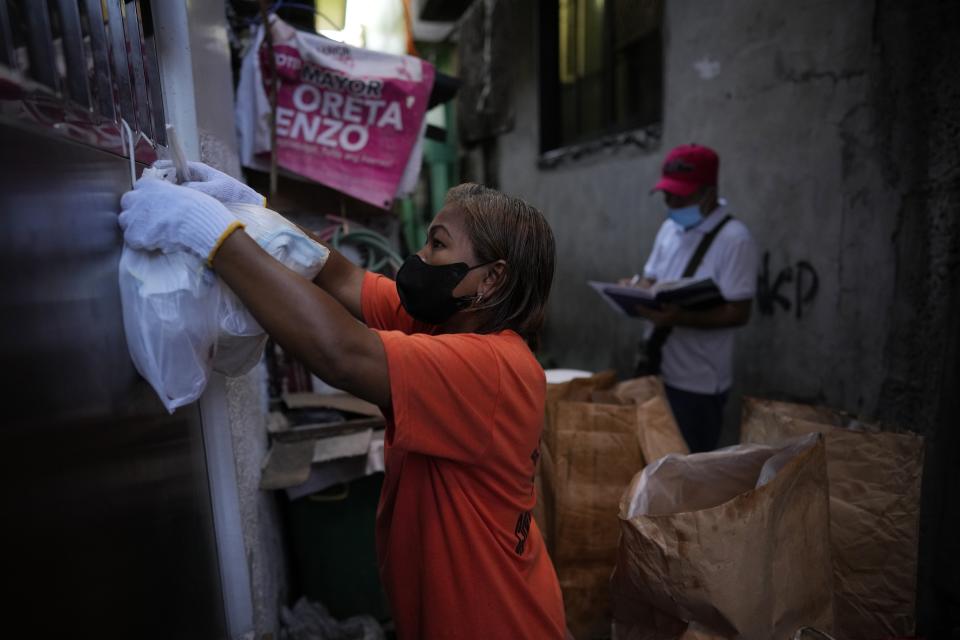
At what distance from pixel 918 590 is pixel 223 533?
273cm

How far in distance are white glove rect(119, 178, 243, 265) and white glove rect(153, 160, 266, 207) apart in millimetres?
151

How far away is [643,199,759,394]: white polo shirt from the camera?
2.87m

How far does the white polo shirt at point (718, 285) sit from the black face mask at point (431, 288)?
1.95 m

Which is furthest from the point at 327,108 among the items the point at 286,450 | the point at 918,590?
the point at 918,590

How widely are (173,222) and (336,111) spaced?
7.61 ft

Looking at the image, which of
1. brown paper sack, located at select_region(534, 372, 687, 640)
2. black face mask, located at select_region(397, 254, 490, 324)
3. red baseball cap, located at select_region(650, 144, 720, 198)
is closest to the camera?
black face mask, located at select_region(397, 254, 490, 324)

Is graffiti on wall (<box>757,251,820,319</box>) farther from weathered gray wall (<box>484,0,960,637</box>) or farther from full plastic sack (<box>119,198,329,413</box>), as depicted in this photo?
full plastic sack (<box>119,198,329,413</box>)

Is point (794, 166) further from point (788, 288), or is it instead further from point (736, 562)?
point (736, 562)

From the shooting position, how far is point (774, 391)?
11.2 ft

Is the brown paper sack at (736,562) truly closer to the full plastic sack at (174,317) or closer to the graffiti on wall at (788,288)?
the full plastic sack at (174,317)

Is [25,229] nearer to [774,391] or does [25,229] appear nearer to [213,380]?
[213,380]

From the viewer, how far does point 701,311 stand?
2.87 metres

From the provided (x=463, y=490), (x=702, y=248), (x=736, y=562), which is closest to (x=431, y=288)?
(x=463, y=490)

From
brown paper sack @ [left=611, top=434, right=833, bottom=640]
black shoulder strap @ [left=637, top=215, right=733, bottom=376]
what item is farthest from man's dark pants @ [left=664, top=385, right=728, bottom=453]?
brown paper sack @ [left=611, top=434, right=833, bottom=640]
